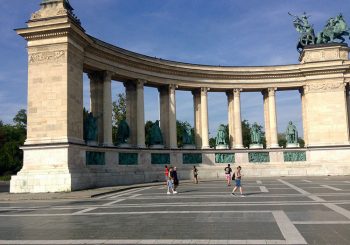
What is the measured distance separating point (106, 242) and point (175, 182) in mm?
19174

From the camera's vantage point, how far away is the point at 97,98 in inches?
1684

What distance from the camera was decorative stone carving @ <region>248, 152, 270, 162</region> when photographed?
51688 mm

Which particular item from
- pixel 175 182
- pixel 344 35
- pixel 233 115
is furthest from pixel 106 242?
pixel 344 35

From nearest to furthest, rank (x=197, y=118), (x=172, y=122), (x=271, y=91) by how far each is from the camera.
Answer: (x=172, y=122)
(x=197, y=118)
(x=271, y=91)

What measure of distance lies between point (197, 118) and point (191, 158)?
235 inches

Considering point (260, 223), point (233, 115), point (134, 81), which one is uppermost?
point (134, 81)

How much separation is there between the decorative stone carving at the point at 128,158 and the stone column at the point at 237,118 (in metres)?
14.6

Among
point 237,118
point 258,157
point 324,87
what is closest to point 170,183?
point 258,157

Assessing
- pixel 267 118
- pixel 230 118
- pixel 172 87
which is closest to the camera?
pixel 172 87

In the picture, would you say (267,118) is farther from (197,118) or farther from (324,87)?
(197,118)

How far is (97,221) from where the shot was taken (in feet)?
52.3

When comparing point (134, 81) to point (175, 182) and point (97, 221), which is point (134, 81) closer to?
point (175, 182)

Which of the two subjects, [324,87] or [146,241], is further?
[324,87]

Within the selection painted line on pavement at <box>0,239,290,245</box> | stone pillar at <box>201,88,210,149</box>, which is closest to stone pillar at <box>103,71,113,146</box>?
stone pillar at <box>201,88,210,149</box>
